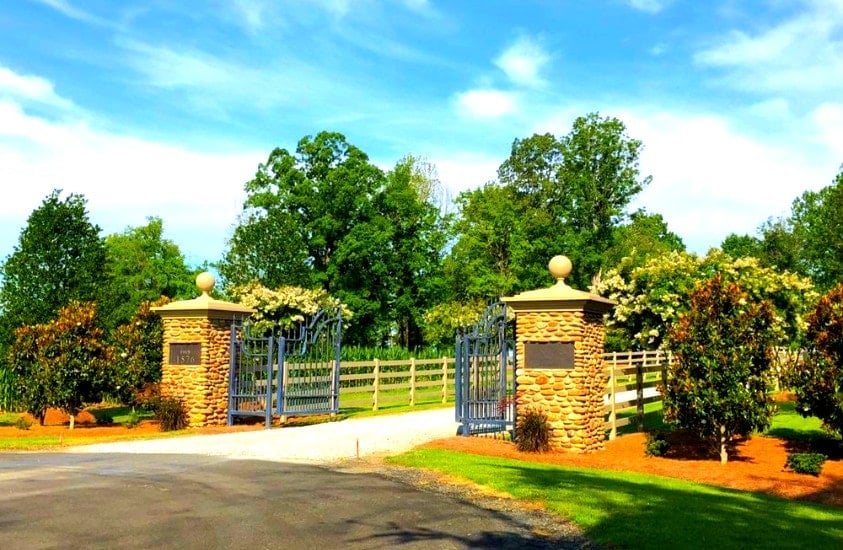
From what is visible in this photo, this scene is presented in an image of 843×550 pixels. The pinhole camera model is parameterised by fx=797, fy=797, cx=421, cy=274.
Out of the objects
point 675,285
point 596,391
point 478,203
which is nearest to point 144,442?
point 596,391

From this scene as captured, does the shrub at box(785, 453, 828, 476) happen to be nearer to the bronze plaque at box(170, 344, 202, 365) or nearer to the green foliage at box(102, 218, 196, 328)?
the bronze plaque at box(170, 344, 202, 365)

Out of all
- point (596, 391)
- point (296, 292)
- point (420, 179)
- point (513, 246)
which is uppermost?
point (420, 179)

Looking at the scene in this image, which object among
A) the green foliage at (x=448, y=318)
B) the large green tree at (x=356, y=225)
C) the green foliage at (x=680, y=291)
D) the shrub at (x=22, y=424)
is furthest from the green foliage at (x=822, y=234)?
the shrub at (x=22, y=424)

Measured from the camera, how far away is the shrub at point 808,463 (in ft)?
42.2

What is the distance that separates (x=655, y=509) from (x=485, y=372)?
7.44m

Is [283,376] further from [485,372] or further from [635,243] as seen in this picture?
[635,243]

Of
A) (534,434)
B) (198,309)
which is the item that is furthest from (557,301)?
(198,309)

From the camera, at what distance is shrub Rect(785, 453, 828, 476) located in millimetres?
12852

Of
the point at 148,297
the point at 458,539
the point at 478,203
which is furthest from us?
the point at 148,297

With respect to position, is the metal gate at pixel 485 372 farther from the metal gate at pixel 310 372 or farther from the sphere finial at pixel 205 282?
the sphere finial at pixel 205 282

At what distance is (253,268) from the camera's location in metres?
31.8

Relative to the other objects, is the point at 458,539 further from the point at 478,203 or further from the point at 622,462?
the point at 478,203

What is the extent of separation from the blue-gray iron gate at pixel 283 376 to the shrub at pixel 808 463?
35.7 ft

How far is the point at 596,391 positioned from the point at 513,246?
3821 centimetres
